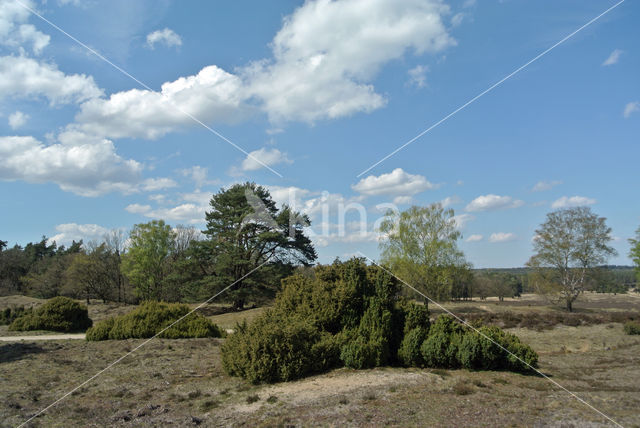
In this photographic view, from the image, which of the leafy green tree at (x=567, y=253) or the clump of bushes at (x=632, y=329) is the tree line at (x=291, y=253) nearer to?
the leafy green tree at (x=567, y=253)

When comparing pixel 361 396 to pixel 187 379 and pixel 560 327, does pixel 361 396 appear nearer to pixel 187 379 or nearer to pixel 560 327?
pixel 187 379

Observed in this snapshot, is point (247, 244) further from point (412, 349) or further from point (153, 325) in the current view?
point (412, 349)

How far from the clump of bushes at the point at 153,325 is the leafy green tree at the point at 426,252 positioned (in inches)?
847

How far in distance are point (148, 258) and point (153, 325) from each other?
30.4 metres

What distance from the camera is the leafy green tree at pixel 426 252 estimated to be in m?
37.9

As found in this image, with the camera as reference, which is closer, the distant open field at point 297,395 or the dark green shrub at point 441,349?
the distant open field at point 297,395

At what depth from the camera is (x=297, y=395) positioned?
8539 mm

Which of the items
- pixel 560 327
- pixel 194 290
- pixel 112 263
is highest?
pixel 112 263

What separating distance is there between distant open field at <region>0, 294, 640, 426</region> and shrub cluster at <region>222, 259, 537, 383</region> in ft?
1.50

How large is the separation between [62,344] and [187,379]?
8.43 m

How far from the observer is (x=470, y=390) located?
8281mm

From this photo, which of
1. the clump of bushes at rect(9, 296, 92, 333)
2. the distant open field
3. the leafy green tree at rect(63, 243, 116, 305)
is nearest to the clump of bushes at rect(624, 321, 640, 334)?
the distant open field

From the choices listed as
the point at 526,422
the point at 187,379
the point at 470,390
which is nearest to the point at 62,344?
the point at 187,379

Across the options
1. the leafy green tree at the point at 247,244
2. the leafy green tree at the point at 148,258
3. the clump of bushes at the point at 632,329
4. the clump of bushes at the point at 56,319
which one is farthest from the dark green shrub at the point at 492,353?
the leafy green tree at the point at 148,258
